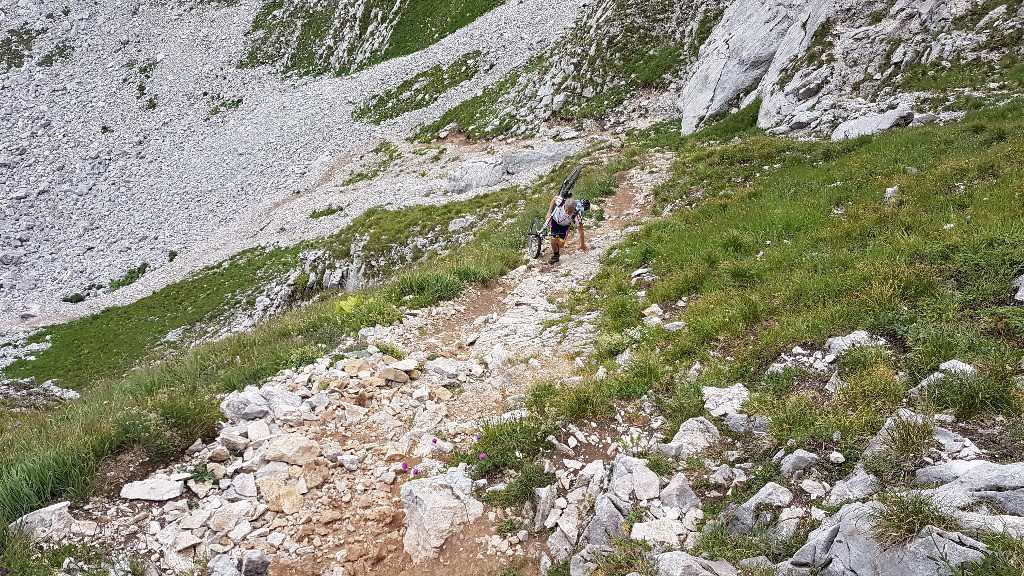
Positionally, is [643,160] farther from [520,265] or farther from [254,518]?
[254,518]

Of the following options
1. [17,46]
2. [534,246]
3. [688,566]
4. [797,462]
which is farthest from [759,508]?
[17,46]

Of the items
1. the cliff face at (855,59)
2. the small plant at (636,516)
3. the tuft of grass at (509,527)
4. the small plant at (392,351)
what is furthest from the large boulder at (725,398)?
the cliff face at (855,59)

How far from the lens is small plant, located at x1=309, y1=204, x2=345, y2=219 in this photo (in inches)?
1439

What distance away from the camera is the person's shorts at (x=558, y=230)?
15.4 m

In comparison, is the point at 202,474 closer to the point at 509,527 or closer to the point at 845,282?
the point at 509,527

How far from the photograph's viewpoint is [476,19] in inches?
2141

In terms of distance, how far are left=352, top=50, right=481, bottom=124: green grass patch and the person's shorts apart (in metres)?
36.5

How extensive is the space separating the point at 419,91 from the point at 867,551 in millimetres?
51707

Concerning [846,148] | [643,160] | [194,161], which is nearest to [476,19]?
[194,161]

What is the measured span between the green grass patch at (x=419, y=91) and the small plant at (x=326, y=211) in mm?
14806

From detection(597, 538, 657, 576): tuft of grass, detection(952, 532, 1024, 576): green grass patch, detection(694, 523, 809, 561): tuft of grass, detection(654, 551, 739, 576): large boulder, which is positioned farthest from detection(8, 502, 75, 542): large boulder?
detection(952, 532, 1024, 576): green grass patch

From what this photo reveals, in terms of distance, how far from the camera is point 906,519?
371 cm

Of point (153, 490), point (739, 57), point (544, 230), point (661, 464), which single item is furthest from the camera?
point (739, 57)

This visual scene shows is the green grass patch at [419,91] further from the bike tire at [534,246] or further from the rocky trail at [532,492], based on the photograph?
the rocky trail at [532,492]
